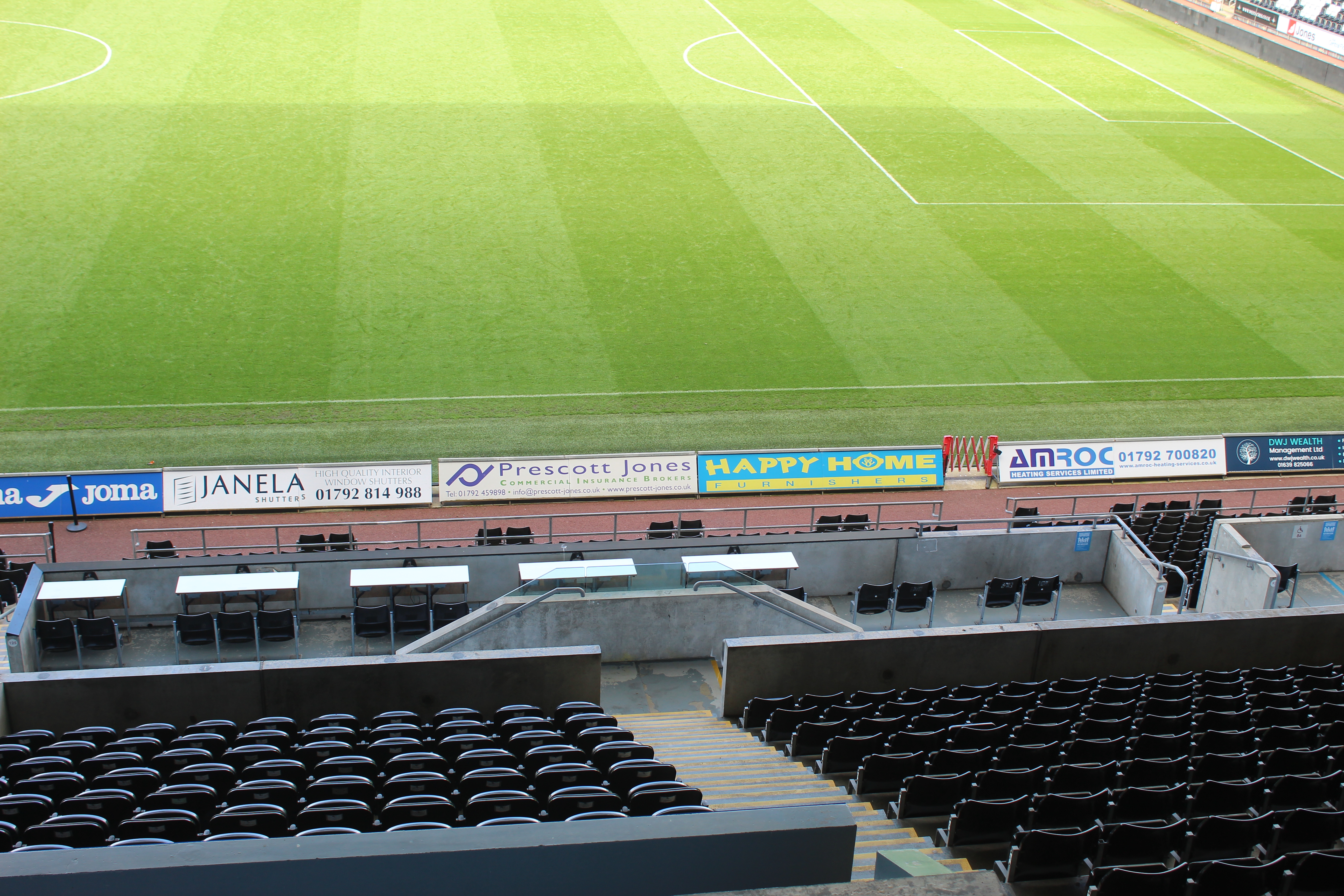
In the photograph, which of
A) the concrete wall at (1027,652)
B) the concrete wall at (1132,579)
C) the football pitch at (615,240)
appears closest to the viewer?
the concrete wall at (1027,652)

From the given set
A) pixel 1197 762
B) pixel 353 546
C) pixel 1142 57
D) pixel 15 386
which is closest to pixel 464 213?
pixel 15 386

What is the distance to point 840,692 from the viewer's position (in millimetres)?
11750

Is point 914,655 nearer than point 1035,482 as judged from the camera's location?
Yes

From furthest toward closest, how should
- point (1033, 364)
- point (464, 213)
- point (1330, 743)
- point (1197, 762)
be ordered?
point (464, 213), point (1033, 364), point (1330, 743), point (1197, 762)

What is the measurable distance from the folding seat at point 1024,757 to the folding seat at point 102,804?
6.38 metres

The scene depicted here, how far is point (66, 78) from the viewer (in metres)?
35.5

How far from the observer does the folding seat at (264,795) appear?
8.10 m

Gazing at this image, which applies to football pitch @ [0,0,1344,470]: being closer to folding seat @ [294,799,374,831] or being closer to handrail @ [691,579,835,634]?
handrail @ [691,579,835,634]

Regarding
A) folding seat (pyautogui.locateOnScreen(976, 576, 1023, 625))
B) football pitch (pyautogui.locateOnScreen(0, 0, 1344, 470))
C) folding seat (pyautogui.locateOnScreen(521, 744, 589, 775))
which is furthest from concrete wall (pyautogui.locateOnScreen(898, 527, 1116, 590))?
folding seat (pyautogui.locateOnScreen(521, 744, 589, 775))

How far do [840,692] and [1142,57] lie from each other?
41.1 m

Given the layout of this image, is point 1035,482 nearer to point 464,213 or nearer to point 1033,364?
point 1033,364

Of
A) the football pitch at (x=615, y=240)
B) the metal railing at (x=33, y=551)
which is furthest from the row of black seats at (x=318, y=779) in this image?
the football pitch at (x=615, y=240)

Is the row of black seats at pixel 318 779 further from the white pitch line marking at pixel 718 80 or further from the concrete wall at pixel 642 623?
the white pitch line marking at pixel 718 80

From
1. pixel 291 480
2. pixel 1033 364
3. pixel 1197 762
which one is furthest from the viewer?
pixel 1033 364
